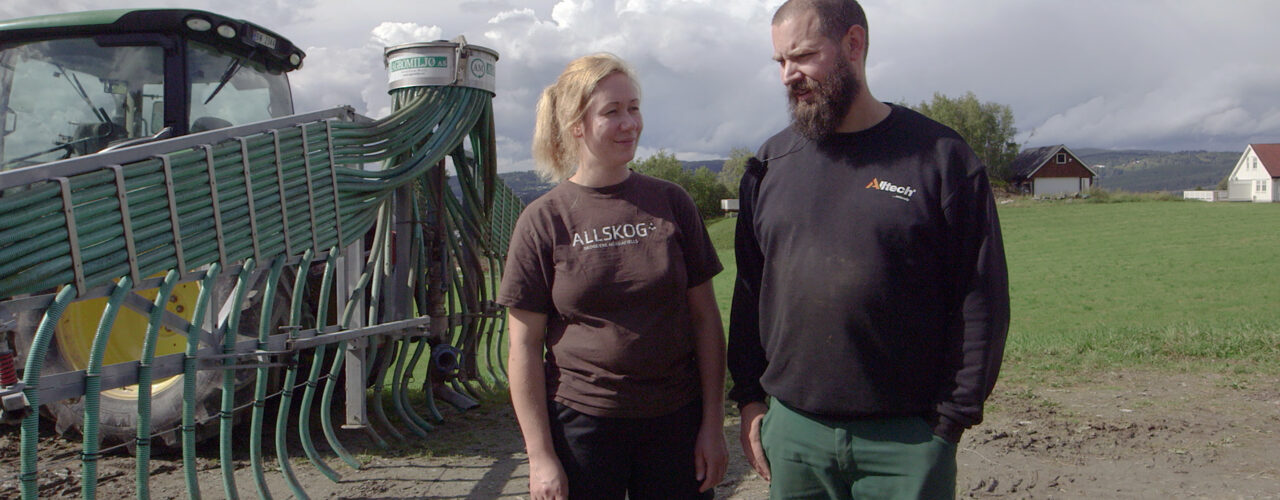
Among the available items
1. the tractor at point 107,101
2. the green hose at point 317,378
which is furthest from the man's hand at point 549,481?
the tractor at point 107,101

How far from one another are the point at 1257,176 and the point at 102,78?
286 feet

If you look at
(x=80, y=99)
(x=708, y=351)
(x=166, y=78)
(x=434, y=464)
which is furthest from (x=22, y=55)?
(x=708, y=351)

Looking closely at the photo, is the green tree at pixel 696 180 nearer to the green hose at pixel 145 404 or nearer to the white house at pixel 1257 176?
the white house at pixel 1257 176

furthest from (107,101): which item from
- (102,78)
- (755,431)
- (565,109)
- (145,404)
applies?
(755,431)

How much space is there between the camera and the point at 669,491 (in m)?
2.36

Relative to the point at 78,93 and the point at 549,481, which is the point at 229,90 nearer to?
the point at 78,93

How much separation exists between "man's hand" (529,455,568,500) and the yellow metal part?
2890 mm

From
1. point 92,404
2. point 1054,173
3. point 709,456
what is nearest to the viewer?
point 709,456

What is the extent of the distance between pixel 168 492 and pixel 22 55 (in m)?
2.43

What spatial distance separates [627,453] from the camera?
2.33 metres

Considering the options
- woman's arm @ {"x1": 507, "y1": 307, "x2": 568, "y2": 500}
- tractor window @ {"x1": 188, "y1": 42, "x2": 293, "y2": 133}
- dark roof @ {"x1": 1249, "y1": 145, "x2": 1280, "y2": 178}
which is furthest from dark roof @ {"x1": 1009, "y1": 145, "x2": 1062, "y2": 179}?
woman's arm @ {"x1": 507, "y1": 307, "x2": 568, "y2": 500}

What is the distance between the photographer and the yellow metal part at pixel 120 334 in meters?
4.43

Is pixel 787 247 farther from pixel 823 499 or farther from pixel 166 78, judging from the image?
pixel 166 78

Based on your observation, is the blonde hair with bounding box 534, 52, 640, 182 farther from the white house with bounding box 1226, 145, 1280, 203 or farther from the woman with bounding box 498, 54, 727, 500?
the white house with bounding box 1226, 145, 1280, 203
